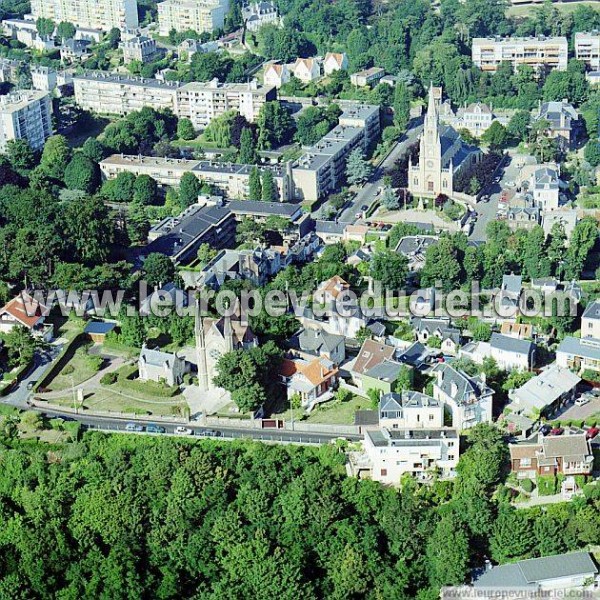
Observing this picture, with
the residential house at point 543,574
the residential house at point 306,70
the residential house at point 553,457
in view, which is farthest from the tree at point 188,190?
the residential house at point 543,574

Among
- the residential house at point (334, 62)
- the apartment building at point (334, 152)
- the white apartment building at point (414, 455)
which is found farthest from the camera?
the residential house at point (334, 62)

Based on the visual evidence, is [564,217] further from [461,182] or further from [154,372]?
[154,372]

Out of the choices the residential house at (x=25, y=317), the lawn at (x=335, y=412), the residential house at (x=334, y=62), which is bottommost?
the lawn at (x=335, y=412)

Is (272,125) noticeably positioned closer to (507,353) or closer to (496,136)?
A: (496,136)

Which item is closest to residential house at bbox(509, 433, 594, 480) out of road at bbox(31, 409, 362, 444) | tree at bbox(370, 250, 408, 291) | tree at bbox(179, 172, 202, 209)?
road at bbox(31, 409, 362, 444)

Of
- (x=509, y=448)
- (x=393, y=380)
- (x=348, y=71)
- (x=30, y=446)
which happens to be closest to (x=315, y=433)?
(x=393, y=380)

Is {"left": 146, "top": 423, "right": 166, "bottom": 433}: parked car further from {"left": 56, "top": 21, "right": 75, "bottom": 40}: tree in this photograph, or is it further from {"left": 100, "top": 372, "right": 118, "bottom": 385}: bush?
{"left": 56, "top": 21, "right": 75, "bottom": 40}: tree

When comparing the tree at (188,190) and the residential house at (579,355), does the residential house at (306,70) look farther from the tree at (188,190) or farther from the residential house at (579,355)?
the residential house at (579,355)
